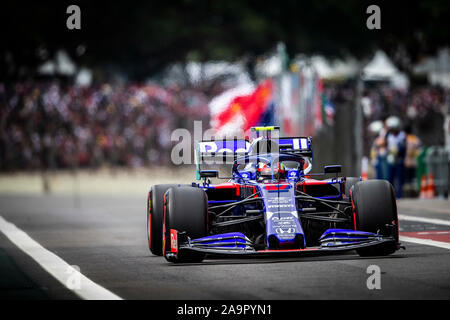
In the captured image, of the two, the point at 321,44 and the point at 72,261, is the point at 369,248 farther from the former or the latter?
the point at 321,44

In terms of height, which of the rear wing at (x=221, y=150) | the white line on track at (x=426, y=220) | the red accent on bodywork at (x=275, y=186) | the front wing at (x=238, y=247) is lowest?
the white line on track at (x=426, y=220)

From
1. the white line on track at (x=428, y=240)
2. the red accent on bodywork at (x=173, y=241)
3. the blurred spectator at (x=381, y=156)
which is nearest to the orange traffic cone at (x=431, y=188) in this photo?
the blurred spectator at (x=381, y=156)

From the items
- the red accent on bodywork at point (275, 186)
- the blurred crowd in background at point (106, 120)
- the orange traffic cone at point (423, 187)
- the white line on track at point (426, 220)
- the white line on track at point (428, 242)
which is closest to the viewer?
the red accent on bodywork at point (275, 186)

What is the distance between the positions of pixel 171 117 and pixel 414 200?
17042 mm

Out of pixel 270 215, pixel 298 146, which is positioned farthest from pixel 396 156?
pixel 270 215

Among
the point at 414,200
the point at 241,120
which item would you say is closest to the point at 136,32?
the point at 241,120

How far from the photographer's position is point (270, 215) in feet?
41.2

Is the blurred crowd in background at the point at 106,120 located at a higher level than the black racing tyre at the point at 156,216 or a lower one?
higher

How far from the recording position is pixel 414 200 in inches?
992

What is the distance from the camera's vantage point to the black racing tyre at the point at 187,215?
41.5 ft

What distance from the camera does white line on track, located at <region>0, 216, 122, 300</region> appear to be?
1035 cm

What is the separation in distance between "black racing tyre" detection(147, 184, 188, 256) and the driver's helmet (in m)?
1.08

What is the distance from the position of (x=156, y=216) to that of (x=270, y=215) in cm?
158

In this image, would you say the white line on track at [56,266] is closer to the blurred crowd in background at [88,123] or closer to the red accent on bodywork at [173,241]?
the red accent on bodywork at [173,241]
